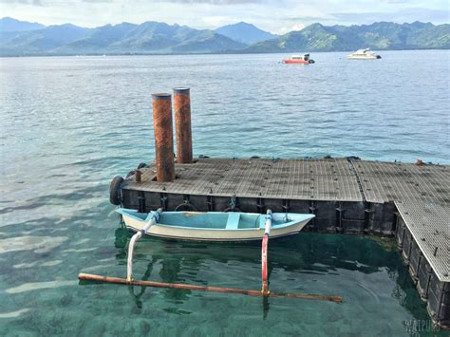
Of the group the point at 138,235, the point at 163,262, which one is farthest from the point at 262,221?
the point at 138,235

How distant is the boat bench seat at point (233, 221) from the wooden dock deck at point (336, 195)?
0.76m

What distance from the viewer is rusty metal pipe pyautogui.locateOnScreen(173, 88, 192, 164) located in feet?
83.7

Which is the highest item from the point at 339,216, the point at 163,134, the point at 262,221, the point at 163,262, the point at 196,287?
the point at 163,134

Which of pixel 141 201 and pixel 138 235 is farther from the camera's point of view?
pixel 141 201

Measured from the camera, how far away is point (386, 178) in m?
22.8

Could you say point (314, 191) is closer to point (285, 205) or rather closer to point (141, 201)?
point (285, 205)

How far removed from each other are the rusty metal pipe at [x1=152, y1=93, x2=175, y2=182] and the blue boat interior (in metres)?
3.03

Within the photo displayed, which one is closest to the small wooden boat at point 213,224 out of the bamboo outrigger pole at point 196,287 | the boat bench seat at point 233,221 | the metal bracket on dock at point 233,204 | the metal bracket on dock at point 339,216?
the boat bench seat at point 233,221

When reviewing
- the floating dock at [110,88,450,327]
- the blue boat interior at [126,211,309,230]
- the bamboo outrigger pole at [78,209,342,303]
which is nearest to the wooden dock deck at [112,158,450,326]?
the floating dock at [110,88,450,327]

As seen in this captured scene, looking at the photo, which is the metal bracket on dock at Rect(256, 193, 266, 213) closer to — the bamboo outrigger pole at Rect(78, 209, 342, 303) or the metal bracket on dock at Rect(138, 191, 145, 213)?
the bamboo outrigger pole at Rect(78, 209, 342, 303)

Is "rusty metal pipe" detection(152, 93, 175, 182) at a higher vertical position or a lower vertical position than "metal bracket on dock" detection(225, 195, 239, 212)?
higher

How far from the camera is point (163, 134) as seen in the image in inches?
912

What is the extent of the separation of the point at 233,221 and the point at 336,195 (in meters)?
5.27

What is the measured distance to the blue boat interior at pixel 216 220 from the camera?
19984 millimetres
